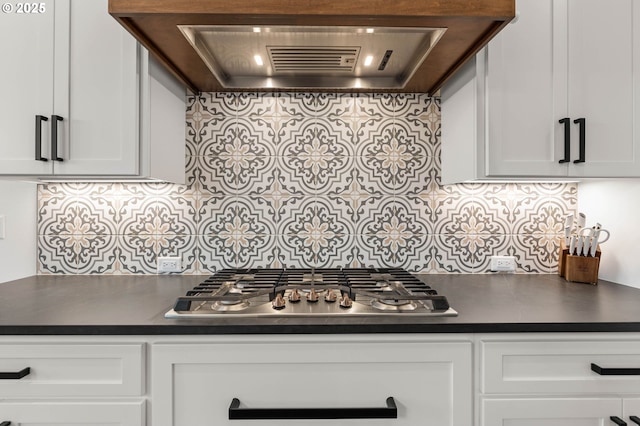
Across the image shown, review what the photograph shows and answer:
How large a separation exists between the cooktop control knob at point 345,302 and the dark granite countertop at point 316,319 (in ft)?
0.33

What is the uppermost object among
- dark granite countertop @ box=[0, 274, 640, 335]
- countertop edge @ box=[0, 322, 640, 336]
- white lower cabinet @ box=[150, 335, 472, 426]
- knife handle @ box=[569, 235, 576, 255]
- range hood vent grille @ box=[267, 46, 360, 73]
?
range hood vent grille @ box=[267, 46, 360, 73]

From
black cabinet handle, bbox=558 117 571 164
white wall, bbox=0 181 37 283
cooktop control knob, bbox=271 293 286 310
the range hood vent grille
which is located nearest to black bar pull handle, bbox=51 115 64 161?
white wall, bbox=0 181 37 283

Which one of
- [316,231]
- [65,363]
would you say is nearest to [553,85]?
[316,231]

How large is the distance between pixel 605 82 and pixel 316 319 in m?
1.34

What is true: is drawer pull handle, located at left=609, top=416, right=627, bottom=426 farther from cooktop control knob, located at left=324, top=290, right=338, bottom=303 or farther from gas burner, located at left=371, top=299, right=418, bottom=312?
cooktop control knob, located at left=324, top=290, right=338, bottom=303

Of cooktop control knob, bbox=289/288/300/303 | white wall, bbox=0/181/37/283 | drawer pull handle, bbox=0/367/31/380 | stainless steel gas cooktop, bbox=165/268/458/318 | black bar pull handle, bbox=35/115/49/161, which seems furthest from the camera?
white wall, bbox=0/181/37/283

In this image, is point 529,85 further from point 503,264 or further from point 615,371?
point 615,371

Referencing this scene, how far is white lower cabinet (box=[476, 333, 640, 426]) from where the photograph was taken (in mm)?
1038

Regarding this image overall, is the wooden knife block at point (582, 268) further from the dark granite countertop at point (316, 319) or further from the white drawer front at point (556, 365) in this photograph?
the white drawer front at point (556, 365)

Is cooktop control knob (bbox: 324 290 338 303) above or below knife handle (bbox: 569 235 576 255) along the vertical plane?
below

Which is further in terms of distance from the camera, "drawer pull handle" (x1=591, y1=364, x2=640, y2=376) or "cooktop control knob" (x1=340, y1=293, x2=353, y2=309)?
"cooktop control knob" (x1=340, y1=293, x2=353, y2=309)

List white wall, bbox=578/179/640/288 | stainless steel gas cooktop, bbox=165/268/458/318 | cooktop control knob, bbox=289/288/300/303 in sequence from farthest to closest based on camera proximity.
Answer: white wall, bbox=578/179/640/288, cooktop control knob, bbox=289/288/300/303, stainless steel gas cooktop, bbox=165/268/458/318

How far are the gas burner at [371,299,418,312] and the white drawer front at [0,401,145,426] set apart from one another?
2.30ft

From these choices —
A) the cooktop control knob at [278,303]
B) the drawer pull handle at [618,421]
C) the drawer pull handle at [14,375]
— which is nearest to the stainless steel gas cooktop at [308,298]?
the cooktop control knob at [278,303]
